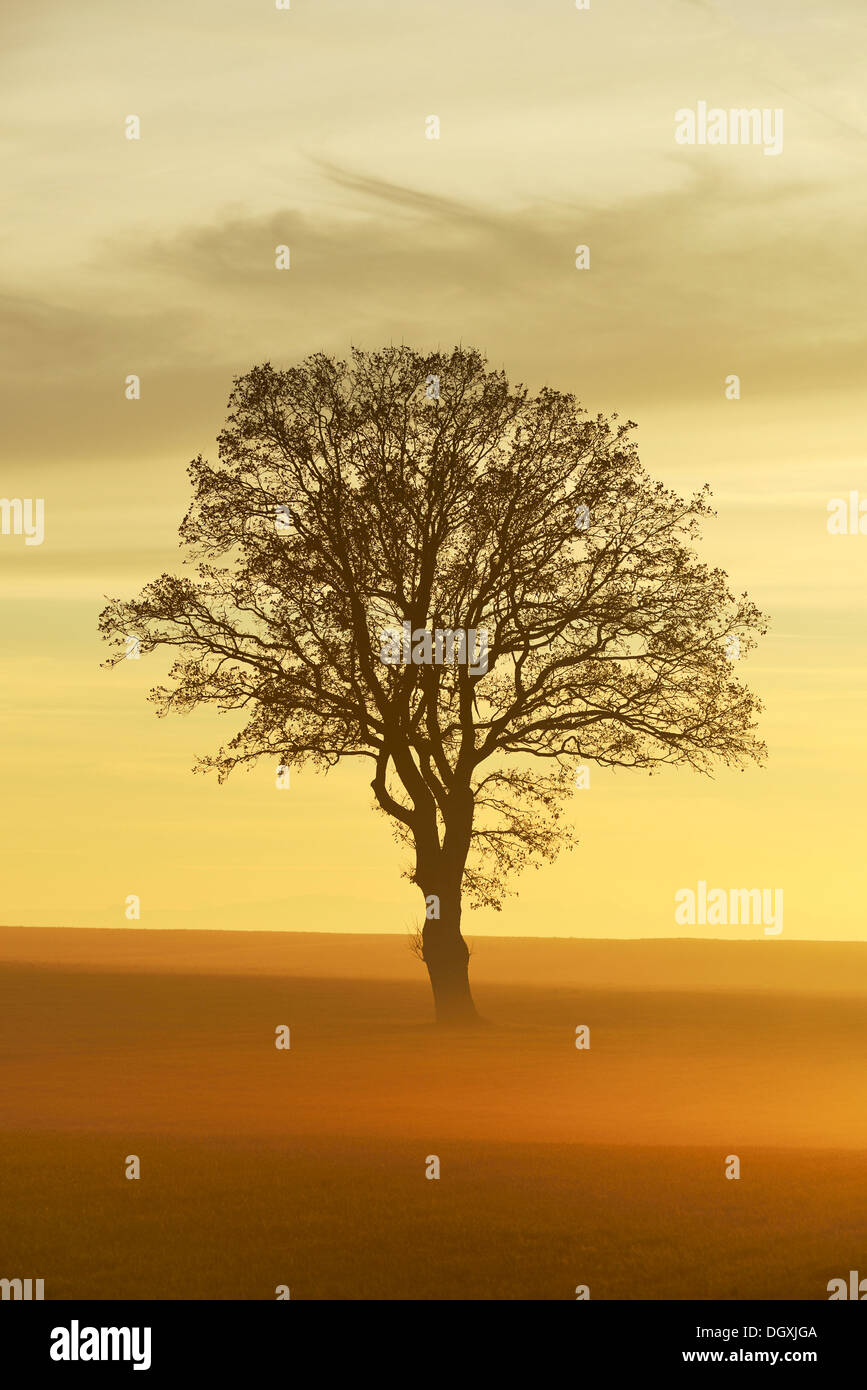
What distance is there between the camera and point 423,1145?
22797 millimetres

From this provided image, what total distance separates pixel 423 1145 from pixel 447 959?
2117cm

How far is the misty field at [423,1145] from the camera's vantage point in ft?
52.0

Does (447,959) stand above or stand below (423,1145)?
above

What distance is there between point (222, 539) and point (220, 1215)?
29113mm

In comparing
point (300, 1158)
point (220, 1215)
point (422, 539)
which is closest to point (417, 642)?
point (422, 539)

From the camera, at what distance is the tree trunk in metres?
43.8

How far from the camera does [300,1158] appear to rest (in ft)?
70.2

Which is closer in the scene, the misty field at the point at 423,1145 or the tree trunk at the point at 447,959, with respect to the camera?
the misty field at the point at 423,1145

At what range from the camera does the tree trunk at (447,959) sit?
1722 inches

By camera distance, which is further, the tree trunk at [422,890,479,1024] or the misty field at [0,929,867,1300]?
the tree trunk at [422,890,479,1024]

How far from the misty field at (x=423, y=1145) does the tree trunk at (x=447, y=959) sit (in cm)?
114

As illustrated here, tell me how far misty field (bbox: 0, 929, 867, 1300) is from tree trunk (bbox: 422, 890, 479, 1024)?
44.8 inches
